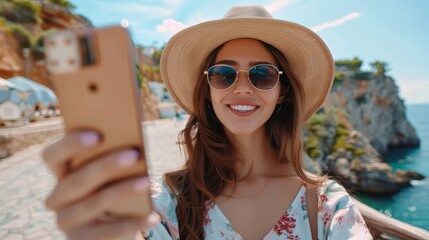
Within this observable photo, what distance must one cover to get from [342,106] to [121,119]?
159ft

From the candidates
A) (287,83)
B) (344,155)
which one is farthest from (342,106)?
(287,83)

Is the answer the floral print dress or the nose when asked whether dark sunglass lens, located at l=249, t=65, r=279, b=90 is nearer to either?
the nose

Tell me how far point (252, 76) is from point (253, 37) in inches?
9.8

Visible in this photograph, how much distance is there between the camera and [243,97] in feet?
5.43

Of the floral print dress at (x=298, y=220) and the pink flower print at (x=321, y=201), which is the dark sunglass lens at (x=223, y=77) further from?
the pink flower print at (x=321, y=201)

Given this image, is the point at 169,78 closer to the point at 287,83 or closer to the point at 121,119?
the point at 287,83

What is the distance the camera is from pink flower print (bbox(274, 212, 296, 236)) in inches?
61.6

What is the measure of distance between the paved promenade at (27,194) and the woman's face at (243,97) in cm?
63

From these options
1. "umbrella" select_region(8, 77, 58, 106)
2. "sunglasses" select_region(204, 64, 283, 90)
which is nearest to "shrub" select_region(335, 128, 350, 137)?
"umbrella" select_region(8, 77, 58, 106)

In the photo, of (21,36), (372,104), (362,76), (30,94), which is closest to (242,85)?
(30,94)

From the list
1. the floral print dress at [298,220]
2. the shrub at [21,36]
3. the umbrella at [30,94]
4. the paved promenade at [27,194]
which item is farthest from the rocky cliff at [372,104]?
the floral print dress at [298,220]

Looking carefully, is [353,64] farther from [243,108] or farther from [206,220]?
[206,220]

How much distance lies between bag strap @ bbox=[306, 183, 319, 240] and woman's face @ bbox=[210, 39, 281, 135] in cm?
46

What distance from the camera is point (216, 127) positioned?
2.03 metres
